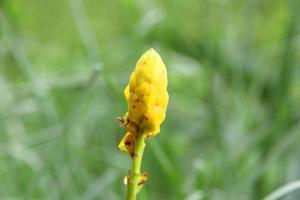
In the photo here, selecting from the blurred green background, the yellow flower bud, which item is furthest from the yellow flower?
the blurred green background

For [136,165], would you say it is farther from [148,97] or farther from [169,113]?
[169,113]

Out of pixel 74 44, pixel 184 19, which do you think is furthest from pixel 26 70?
pixel 184 19

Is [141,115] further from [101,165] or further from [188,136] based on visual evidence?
[188,136]

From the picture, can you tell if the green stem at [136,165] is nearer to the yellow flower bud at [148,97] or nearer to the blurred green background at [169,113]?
the yellow flower bud at [148,97]

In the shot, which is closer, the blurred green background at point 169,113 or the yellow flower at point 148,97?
the yellow flower at point 148,97

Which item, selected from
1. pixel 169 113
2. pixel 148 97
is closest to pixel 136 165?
pixel 148 97

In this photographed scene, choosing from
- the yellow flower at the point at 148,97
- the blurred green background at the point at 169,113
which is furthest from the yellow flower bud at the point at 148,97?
the blurred green background at the point at 169,113
